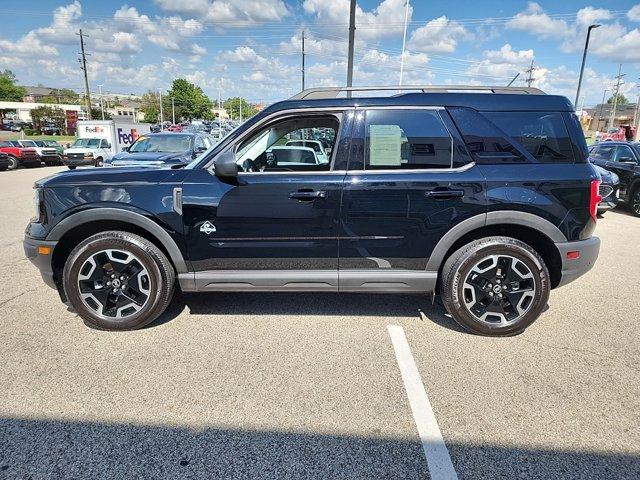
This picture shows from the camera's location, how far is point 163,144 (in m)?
11.9

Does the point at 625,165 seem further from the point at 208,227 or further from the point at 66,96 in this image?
the point at 66,96

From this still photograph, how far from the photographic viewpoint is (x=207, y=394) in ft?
8.95

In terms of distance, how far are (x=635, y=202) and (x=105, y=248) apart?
1098 cm

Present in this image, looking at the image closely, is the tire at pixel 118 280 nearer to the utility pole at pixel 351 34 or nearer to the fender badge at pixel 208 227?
the fender badge at pixel 208 227

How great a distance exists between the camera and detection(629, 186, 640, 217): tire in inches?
374

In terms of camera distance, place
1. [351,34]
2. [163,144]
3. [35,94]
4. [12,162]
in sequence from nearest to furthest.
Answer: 1. [351,34]
2. [163,144]
3. [12,162]
4. [35,94]

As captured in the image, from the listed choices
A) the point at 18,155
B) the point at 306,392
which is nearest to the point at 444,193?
the point at 306,392

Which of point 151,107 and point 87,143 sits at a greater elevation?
point 151,107

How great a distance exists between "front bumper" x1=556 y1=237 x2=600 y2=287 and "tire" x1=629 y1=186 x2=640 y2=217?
304 inches

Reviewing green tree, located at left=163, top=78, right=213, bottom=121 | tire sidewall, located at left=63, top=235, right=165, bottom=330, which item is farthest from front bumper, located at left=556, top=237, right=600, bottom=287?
green tree, located at left=163, top=78, right=213, bottom=121

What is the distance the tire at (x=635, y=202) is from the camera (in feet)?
31.1

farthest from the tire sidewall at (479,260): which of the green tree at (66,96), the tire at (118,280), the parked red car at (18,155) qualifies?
the green tree at (66,96)

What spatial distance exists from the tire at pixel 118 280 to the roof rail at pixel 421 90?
182 cm

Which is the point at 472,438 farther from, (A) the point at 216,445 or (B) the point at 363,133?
(B) the point at 363,133
